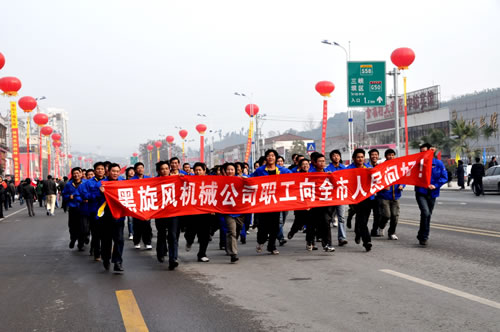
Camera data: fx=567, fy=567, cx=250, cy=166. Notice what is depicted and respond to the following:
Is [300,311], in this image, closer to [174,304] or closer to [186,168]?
[174,304]

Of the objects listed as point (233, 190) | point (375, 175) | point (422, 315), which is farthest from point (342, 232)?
point (422, 315)

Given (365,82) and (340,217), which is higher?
(365,82)

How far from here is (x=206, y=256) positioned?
33.1 ft

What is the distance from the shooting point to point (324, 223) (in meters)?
10.1

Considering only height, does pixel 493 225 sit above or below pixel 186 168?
below

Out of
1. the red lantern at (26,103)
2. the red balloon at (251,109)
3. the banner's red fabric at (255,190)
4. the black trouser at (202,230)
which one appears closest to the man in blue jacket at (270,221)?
the banner's red fabric at (255,190)

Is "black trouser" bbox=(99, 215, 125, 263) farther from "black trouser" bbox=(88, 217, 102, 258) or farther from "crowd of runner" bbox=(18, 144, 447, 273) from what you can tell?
"black trouser" bbox=(88, 217, 102, 258)

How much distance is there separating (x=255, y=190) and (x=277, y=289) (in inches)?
131

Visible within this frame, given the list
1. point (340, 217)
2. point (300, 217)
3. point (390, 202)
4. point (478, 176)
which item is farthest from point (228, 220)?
point (478, 176)

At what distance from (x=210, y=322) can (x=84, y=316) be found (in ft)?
4.61

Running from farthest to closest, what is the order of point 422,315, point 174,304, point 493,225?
point 493,225 < point 174,304 < point 422,315

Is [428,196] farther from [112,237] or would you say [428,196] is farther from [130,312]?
[130,312]

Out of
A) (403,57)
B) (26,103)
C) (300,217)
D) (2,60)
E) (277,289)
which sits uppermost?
(403,57)

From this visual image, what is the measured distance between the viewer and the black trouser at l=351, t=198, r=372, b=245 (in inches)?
386
